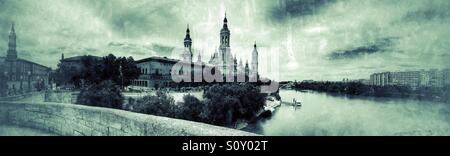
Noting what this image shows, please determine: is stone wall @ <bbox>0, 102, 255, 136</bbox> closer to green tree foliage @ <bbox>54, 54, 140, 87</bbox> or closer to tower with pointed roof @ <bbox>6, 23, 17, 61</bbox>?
tower with pointed roof @ <bbox>6, 23, 17, 61</bbox>

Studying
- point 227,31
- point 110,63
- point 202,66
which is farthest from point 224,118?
point 227,31

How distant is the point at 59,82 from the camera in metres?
25.4

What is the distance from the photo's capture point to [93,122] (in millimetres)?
5098

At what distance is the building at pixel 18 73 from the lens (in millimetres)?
11933

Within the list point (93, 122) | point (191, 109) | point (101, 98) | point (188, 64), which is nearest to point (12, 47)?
point (101, 98)

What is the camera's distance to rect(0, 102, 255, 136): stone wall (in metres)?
3.50

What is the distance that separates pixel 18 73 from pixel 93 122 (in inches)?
628

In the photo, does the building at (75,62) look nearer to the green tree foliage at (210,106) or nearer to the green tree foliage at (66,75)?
the green tree foliage at (66,75)

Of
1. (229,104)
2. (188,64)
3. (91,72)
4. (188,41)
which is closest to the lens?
(229,104)

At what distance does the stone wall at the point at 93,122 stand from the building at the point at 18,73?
593 cm

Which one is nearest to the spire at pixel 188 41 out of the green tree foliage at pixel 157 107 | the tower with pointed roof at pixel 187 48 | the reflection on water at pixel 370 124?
the tower with pointed roof at pixel 187 48

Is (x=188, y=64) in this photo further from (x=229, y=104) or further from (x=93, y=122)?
(x=93, y=122)
